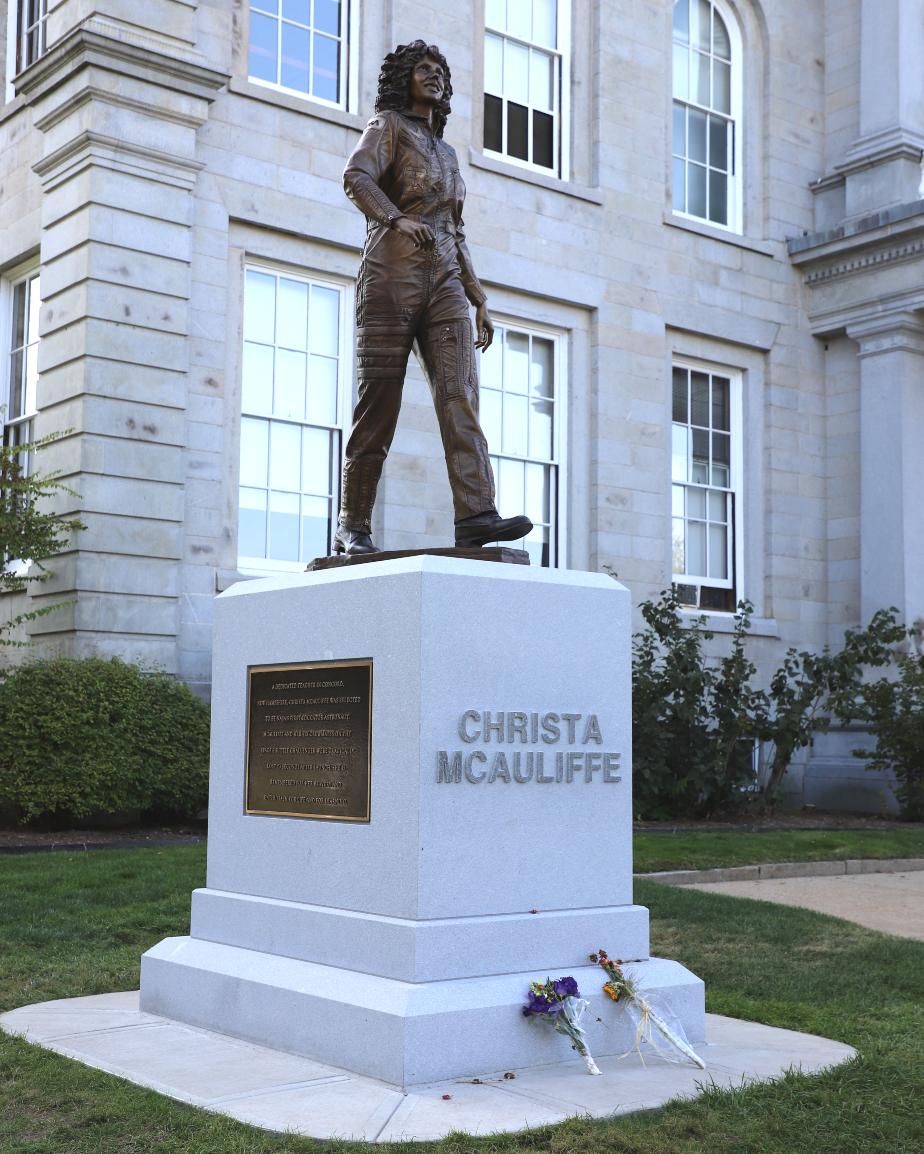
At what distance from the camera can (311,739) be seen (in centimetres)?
614

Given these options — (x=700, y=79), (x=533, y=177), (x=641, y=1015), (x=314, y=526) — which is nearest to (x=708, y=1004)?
(x=641, y=1015)

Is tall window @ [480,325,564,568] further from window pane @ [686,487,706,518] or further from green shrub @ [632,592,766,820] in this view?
window pane @ [686,487,706,518]

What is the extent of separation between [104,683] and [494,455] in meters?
6.27

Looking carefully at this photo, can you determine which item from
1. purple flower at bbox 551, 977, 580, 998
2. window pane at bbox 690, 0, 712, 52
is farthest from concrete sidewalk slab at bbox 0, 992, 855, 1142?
window pane at bbox 690, 0, 712, 52

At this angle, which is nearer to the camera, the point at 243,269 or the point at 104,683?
the point at 104,683

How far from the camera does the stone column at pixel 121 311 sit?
Result: 13508 millimetres

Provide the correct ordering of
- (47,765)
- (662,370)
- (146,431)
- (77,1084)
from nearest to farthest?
(77,1084) → (47,765) → (146,431) → (662,370)

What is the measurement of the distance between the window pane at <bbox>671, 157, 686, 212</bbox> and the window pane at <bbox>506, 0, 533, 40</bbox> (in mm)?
2838

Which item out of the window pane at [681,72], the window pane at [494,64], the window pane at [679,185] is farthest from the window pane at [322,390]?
the window pane at [681,72]

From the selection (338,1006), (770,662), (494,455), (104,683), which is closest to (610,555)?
(494,455)

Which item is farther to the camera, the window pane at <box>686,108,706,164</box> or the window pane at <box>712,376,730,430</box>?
the window pane at <box>686,108,706,164</box>

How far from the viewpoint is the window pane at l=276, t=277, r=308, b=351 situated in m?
15.4

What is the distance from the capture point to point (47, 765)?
12055 mm

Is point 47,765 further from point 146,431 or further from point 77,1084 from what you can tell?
point 77,1084
